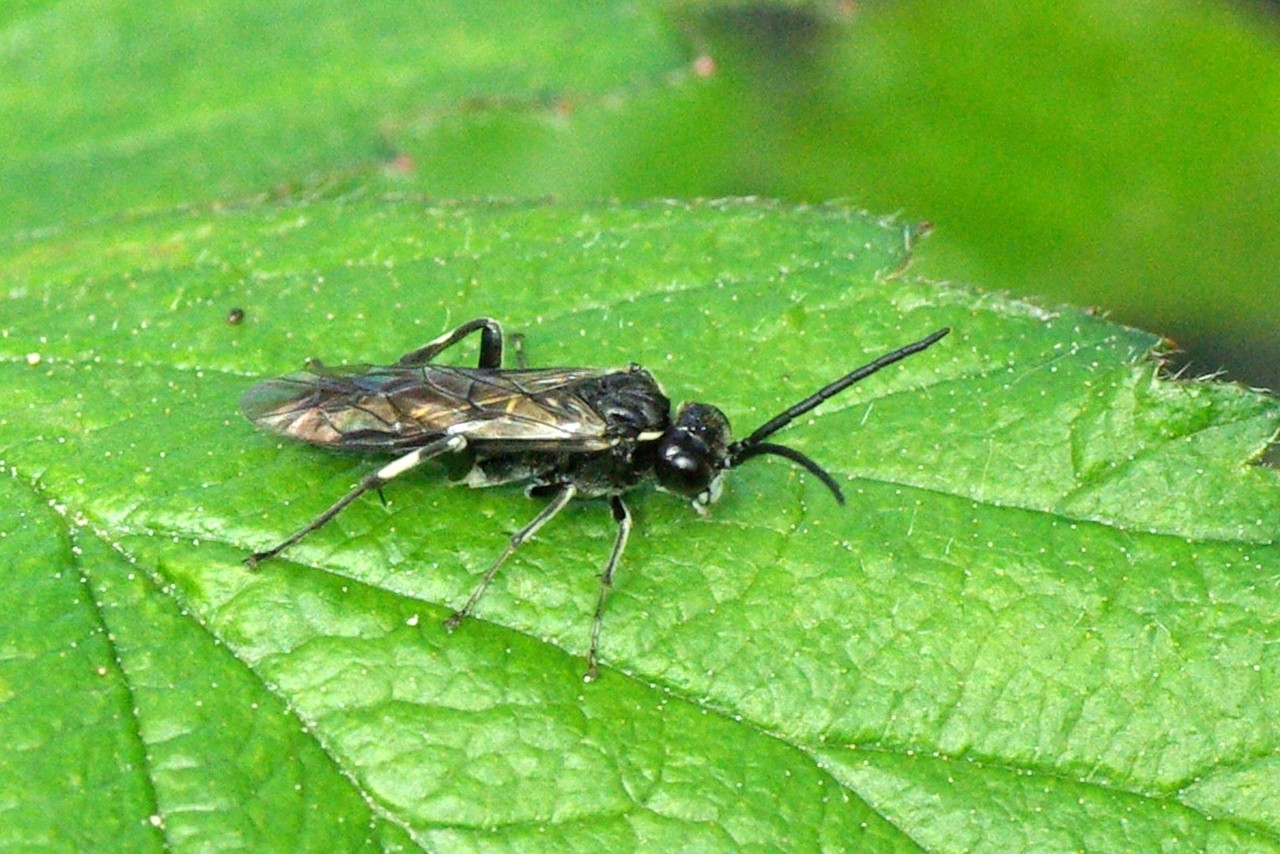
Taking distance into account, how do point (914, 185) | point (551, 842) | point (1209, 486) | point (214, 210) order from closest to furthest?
point (551, 842) < point (1209, 486) < point (214, 210) < point (914, 185)

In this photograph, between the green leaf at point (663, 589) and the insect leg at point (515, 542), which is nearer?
the green leaf at point (663, 589)

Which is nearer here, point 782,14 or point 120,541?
point 120,541

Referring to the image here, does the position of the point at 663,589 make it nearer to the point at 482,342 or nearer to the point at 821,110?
the point at 482,342

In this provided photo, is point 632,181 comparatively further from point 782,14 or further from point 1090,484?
point 1090,484

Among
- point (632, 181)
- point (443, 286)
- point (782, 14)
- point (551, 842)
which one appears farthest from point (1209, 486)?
point (782, 14)

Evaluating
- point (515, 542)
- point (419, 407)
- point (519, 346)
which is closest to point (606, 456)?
point (515, 542)

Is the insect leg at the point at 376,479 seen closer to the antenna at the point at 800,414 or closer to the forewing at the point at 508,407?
the forewing at the point at 508,407

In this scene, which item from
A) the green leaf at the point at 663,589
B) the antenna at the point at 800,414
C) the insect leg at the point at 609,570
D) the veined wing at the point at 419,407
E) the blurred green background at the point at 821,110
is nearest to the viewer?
the green leaf at the point at 663,589

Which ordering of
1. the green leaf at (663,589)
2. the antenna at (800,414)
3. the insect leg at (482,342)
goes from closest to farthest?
the green leaf at (663,589) → the antenna at (800,414) → the insect leg at (482,342)

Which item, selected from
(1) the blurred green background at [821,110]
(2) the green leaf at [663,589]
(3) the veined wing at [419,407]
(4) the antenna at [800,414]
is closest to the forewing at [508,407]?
(3) the veined wing at [419,407]
